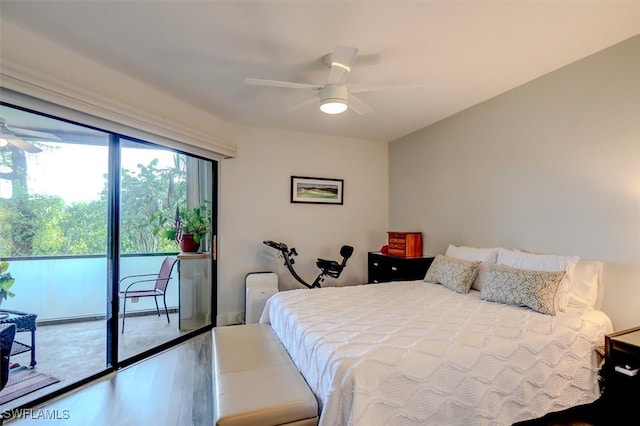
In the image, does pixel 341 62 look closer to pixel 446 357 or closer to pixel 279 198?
pixel 446 357

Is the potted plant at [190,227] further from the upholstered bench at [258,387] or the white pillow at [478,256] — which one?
the white pillow at [478,256]

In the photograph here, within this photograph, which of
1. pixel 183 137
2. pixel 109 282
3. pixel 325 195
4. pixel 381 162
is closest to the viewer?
pixel 109 282

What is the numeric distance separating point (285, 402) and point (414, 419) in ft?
2.08

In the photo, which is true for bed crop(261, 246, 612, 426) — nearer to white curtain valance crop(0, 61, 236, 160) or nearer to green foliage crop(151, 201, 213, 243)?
green foliage crop(151, 201, 213, 243)

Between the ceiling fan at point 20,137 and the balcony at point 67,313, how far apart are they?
82cm

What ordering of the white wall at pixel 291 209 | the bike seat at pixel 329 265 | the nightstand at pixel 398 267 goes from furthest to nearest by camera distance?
the white wall at pixel 291 209, the bike seat at pixel 329 265, the nightstand at pixel 398 267

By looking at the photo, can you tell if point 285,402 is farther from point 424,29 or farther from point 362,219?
point 362,219

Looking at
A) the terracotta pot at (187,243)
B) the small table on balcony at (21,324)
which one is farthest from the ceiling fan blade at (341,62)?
the small table on balcony at (21,324)

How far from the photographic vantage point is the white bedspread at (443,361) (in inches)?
57.1

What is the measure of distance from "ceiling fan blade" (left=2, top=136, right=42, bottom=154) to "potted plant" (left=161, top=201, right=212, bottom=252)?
129 centimetres

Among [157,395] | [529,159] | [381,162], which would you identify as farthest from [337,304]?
[381,162]

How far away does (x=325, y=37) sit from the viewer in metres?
2.04

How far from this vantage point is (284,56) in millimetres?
2285

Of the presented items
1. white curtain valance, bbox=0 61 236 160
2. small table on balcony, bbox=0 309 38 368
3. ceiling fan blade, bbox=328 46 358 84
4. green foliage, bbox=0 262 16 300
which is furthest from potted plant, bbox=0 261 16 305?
ceiling fan blade, bbox=328 46 358 84
